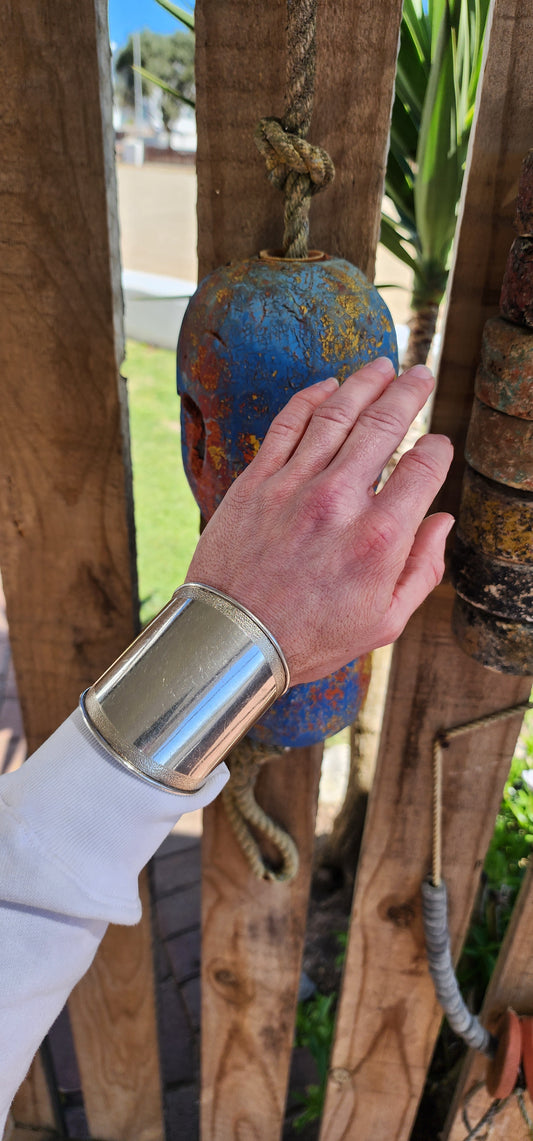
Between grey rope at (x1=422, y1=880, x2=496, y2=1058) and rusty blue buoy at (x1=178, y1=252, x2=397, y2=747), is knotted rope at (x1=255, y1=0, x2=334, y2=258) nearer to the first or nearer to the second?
rusty blue buoy at (x1=178, y1=252, x2=397, y2=747)

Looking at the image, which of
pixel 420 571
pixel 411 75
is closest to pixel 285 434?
pixel 420 571

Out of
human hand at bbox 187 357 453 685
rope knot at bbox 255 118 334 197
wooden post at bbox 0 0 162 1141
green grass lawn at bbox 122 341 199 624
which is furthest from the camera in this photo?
green grass lawn at bbox 122 341 199 624

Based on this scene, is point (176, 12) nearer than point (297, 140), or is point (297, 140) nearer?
point (297, 140)

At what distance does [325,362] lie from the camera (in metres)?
0.73

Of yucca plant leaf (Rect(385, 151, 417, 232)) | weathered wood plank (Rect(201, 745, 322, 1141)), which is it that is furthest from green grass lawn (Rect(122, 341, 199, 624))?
yucca plant leaf (Rect(385, 151, 417, 232))

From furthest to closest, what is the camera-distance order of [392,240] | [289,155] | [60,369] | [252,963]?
[252,963] → [392,240] → [60,369] → [289,155]

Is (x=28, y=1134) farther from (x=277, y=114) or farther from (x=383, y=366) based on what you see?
(x=277, y=114)

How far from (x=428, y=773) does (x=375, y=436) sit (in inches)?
27.4

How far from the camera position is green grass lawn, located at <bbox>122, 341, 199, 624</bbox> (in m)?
3.42

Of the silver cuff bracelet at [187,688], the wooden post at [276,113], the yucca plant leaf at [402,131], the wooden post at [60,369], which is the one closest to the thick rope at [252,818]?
the wooden post at [60,369]

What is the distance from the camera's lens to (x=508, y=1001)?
1311 millimetres

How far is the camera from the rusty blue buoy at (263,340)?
719mm

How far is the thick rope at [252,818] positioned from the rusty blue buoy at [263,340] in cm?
40

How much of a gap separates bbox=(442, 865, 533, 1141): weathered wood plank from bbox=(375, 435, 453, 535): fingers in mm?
769
